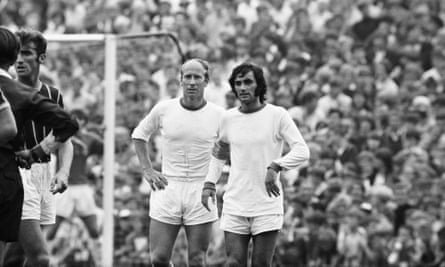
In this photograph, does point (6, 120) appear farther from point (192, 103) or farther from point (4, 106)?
point (192, 103)

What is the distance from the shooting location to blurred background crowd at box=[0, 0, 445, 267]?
16281 millimetres

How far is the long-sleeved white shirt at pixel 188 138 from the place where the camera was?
11.1m

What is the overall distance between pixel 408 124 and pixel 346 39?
250 cm

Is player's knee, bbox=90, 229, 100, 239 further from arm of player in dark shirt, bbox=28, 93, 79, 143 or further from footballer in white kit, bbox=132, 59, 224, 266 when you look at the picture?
arm of player in dark shirt, bbox=28, 93, 79, 143

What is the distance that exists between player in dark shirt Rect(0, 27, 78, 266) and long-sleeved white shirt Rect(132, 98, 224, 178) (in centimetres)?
197

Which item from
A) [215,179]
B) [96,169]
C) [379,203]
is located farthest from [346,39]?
[215,179]

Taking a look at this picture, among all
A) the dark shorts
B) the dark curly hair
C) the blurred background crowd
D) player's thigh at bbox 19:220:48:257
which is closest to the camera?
the dark shorts

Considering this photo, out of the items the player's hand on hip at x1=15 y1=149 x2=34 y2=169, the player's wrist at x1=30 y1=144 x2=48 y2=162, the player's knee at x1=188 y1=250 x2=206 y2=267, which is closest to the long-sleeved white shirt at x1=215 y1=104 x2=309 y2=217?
the player's knee at x1=188 y1=250 x2=206 y2=267

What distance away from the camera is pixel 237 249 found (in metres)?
10.6

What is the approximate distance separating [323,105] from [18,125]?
32.3ft

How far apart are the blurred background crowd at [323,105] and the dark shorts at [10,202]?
7.88 meters

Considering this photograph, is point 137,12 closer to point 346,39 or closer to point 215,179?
point 346,39

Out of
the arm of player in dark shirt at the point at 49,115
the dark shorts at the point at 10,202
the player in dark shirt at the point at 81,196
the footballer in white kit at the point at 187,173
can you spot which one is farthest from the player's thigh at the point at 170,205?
the player in dark shirt at the point at 81,196

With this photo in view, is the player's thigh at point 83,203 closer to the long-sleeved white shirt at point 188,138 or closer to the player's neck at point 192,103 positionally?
the long-sleeved white shirt at point 188,138
